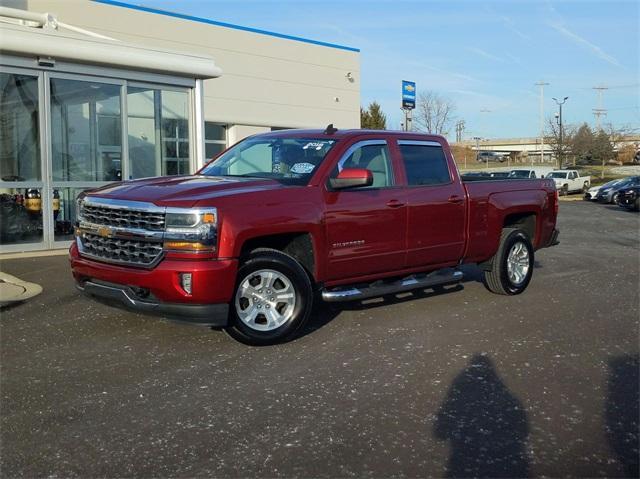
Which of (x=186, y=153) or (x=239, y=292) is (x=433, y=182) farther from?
(x=186, y=153)

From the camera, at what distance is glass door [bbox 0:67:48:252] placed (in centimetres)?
1051

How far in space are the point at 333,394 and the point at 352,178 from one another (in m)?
2.13

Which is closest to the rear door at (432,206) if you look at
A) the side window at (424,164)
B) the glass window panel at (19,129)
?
the side window at (424,164)

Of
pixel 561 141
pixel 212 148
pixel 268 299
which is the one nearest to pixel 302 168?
pixel 268 299

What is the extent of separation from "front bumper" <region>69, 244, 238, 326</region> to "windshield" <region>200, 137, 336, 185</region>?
126 centimetres

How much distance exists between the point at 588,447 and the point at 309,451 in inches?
63.4

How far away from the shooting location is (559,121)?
60.6 meters

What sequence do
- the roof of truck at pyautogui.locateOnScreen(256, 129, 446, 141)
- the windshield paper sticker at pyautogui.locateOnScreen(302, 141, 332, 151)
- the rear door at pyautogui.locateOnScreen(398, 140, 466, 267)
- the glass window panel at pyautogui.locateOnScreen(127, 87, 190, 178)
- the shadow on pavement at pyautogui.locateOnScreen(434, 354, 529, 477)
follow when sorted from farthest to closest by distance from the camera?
the glass window panel at pyautogui.locateOnScreen(127, 87, 190, 178), the rear door at pyautogui.locateOnScreen(398, 140, 466, 267), the roof of truck at pyautogui.locateOnScreen(256, 129, 446, 141), the windshield paper sticker at pyautogui.locateOnScreen(302, 141, 332, 151), the shadow on pavement at pyautogui.locateOnScreen(434, 354, 529, 477)

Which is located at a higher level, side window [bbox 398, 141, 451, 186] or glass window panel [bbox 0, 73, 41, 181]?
glass window panel [bbox 0, 73, 41, 181]

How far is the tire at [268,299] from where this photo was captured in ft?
17.8

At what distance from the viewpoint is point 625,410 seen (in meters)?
4.30

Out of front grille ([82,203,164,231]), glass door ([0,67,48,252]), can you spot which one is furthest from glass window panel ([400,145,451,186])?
glass door ([0,67,48,252])

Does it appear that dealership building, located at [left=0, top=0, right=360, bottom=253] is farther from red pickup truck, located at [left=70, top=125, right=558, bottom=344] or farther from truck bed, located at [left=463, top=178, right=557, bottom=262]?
truck bed, located at [left=463, top=178, right=557, bottom=262]

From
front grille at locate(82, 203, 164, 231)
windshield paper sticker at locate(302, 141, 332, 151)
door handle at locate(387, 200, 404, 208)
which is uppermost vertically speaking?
windshield paper sticker at locate(302, 141, 332, 151)
